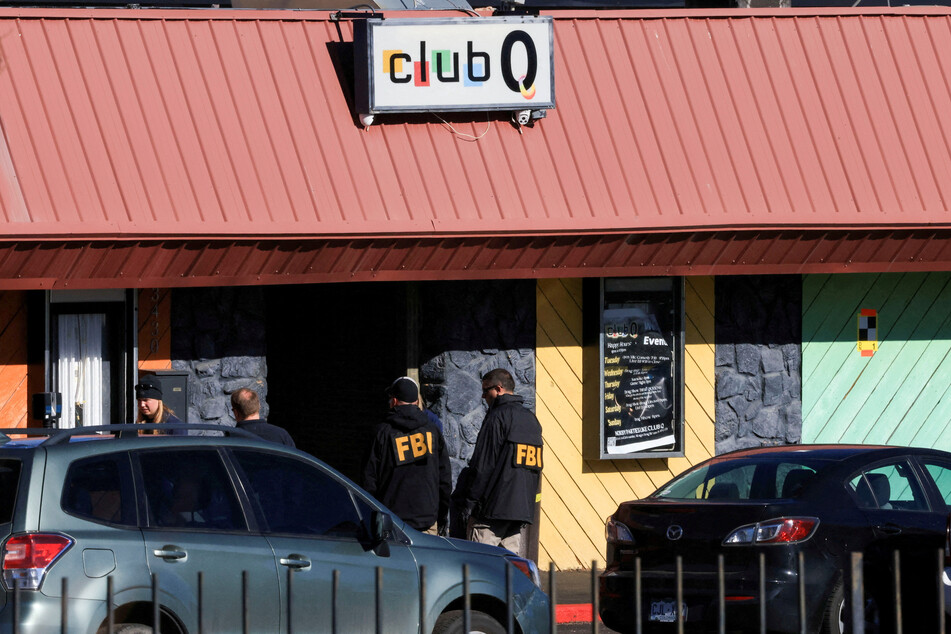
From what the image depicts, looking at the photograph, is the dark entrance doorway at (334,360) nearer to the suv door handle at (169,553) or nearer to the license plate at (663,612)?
the license plate at (663,612)

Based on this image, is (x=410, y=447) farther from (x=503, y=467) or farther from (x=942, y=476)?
(x=942, y=476)

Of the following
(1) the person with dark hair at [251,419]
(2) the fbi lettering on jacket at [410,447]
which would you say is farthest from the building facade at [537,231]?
(2) the fbi lettering on jacket at [410,447]

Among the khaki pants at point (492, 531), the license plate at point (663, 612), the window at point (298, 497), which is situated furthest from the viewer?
the khaki pants at point (492, 531)

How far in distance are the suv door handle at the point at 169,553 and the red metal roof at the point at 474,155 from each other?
501cm

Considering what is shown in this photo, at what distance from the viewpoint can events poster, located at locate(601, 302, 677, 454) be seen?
1388 centimetres

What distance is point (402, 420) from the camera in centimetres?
1090

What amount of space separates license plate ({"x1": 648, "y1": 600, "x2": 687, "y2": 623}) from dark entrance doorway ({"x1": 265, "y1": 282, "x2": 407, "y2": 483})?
4.76m

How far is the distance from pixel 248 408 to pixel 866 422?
22.4ft

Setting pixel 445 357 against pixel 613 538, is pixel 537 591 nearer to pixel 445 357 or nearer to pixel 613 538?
pixel 613 538

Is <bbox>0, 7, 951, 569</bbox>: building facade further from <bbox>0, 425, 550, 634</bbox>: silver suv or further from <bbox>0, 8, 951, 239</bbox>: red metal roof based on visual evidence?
<bbox>0, 425, 550, 634</bbox>: silver suv

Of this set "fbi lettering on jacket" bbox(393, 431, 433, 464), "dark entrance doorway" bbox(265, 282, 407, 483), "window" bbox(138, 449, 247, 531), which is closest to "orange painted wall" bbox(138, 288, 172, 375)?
"dark entrance doorway" bbox(265, 282, 407, 483)

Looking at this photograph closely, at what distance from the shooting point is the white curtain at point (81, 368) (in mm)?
12688

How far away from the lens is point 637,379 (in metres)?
14.0

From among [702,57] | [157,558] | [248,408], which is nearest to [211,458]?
[157,558]
